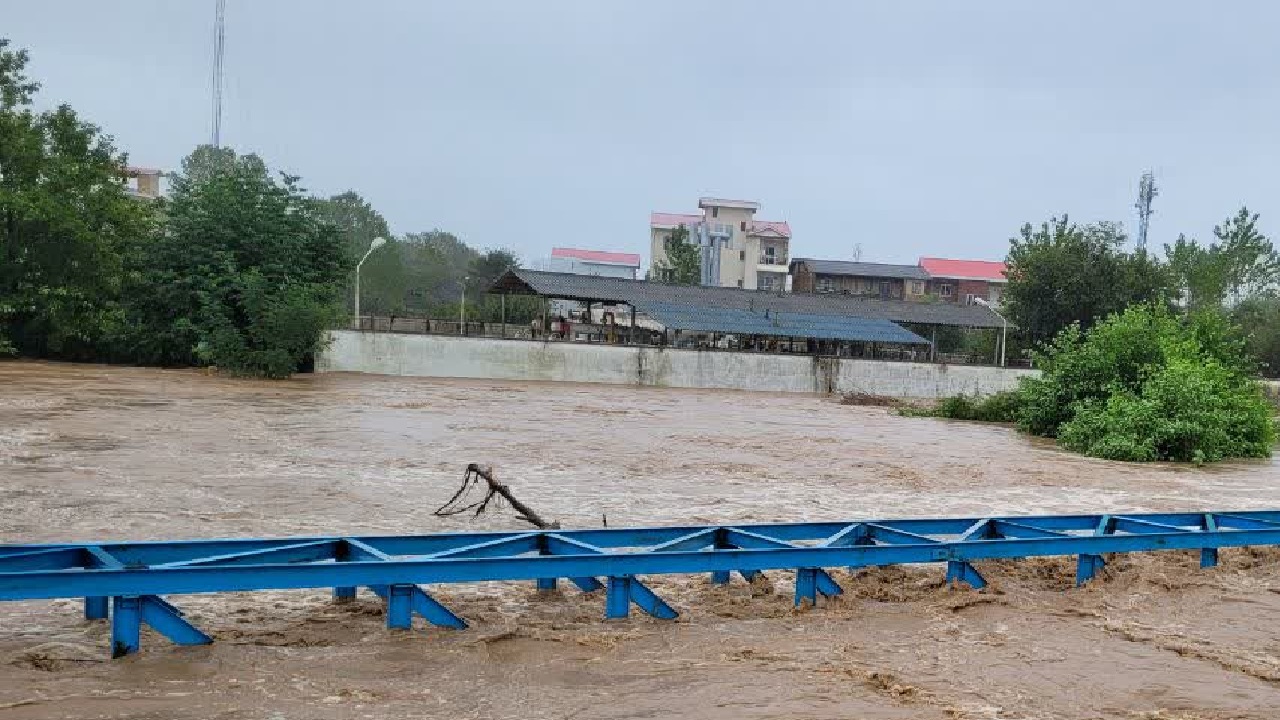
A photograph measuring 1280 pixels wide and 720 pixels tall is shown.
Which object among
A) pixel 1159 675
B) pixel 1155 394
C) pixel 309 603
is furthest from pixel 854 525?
pixel 1155 394

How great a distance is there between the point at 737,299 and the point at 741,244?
27.8 metres

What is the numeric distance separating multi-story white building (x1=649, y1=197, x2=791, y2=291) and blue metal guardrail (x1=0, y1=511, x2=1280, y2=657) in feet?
182

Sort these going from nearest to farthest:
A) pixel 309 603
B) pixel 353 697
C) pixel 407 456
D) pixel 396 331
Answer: pixel 353 697, pixel 309 603, pixel 407 456, pixel 396 331

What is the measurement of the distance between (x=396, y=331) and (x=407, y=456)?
776 inches

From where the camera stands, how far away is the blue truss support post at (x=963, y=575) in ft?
24.6

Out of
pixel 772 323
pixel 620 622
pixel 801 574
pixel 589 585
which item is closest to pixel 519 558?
pixel 620 622

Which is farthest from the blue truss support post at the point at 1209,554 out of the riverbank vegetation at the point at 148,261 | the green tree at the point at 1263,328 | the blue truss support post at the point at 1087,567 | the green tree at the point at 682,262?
the green tree at the point at 682,262

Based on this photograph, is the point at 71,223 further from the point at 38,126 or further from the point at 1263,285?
the point at 1263,285

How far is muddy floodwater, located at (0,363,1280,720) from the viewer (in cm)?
514

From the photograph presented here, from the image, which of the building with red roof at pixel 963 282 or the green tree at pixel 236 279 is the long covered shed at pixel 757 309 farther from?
the building with red roof at pixel 963 282

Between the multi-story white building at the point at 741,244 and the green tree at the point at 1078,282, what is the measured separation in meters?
22.4

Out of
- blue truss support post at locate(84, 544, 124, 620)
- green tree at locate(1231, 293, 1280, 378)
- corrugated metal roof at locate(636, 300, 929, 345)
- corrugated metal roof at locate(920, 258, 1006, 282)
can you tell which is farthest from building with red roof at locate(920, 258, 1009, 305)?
blue truss support post at locate(84, 544, 124, 620)

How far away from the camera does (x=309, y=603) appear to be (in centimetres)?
652

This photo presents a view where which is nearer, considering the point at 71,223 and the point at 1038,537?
the point at 1038,537
